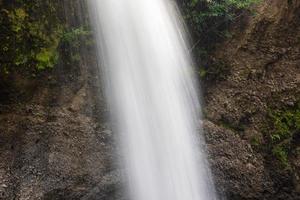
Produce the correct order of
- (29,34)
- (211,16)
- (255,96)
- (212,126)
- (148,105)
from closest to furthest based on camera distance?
(29,34) < (148,105) < (212,126) < (255,96) < (211,16)

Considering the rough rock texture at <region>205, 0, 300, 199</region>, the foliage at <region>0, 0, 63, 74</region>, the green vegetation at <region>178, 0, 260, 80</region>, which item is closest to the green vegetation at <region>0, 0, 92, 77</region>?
the foliage at <region>0, 0, 63, 74</region>

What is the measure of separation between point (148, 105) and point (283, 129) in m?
2.33

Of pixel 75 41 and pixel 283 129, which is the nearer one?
pixel 75 41

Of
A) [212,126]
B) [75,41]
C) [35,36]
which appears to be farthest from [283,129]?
[35,36]

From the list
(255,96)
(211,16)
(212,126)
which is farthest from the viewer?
(211,16)

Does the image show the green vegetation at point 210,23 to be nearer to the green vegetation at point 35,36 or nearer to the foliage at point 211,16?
the foliage at point 211,16

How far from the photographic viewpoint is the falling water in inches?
217

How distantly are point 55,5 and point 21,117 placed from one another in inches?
69.8

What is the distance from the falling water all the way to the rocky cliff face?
0.26 meters

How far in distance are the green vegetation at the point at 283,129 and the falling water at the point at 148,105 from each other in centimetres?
123

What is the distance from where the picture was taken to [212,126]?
6.08 m

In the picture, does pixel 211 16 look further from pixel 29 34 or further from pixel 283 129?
pixel 29 34

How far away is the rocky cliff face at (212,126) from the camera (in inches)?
197

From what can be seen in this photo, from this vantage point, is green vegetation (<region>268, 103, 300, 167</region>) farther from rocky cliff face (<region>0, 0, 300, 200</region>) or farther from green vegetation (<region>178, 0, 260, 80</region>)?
green vegetation (<region>178, 0, 260, 80</region>)
